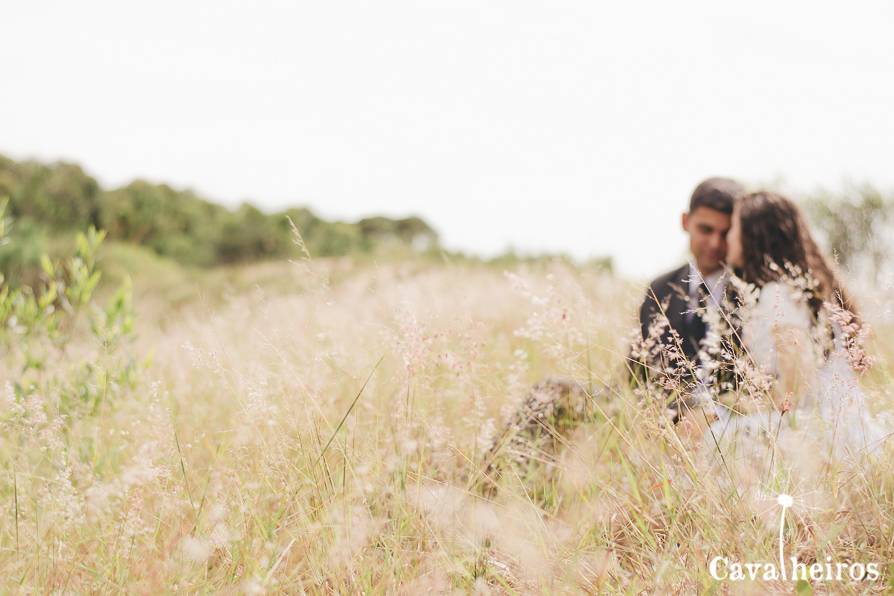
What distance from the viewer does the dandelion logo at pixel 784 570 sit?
154cm

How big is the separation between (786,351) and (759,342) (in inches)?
11.0

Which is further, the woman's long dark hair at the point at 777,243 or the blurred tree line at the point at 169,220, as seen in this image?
the blurred tree line at the point at 169,220

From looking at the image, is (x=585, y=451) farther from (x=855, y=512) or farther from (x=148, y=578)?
(x=148, y=578)

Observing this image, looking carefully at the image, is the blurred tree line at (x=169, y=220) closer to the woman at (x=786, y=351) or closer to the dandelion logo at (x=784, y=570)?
the woman at (x=786, y=351)

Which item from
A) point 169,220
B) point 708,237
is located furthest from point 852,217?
point 169,220

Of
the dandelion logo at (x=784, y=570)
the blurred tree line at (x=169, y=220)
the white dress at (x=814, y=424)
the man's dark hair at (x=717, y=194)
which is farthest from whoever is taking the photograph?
the blurred tree line at (x=169, y=220)

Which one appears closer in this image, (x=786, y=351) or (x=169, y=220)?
(x=786, y=351)

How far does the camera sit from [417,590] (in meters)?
1.69

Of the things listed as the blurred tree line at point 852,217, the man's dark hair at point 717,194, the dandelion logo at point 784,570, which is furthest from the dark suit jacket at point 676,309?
the blurred tree line at point 852,217

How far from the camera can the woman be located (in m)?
1.93

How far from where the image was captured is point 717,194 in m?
3.51

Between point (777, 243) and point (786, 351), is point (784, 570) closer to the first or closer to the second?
point (786, 351)

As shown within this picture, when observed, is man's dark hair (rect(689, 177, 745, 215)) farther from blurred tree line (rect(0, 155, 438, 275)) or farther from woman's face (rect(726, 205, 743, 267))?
blurred tree line (rect(0, 155, 438, 275))

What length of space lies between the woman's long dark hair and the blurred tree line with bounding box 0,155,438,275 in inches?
579
